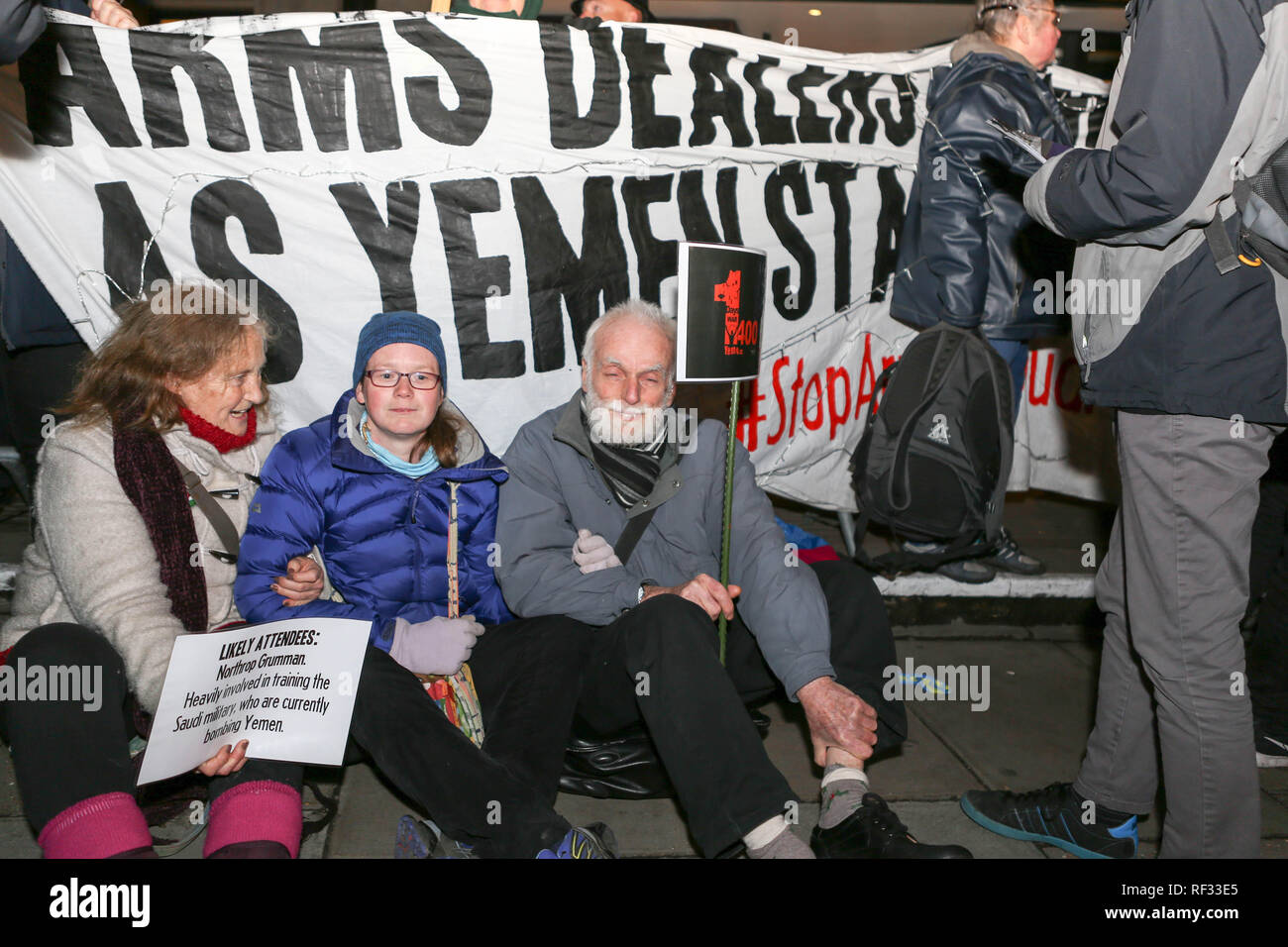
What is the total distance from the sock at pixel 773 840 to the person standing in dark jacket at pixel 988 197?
6.20ft

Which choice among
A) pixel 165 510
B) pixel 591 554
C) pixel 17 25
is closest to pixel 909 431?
pixel 591 554

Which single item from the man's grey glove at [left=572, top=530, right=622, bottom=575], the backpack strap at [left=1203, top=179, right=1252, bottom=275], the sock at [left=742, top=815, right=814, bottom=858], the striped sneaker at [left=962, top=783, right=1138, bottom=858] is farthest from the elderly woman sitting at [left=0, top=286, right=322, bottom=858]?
the backpack strap at [left=1203, top=179, right=1252, bottom=275]

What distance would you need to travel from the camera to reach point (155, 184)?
3357mm

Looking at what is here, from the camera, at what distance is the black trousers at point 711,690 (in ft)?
7.38

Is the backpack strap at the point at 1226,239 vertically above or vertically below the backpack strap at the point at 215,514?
above

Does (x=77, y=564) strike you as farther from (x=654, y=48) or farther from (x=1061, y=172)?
(x=654, y=48)

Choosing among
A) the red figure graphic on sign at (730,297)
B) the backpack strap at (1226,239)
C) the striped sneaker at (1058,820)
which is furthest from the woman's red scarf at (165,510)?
the backpack strap at (1226,239)

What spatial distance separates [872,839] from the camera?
7.70ft

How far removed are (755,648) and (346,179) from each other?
7.01 ft

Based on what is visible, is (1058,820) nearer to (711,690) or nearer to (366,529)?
(711,690)

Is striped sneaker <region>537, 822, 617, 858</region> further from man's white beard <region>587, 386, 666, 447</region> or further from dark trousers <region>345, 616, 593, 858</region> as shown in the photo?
man's white beard <region>587, 386, 666, 447</region>

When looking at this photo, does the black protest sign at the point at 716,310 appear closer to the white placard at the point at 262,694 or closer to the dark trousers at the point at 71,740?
the white placard at the point at 262,694

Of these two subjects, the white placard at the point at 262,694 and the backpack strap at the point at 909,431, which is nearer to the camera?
the white placard at the point at 262,694

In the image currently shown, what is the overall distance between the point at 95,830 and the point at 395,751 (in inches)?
24.3
